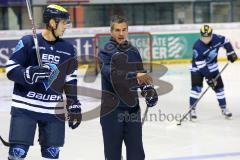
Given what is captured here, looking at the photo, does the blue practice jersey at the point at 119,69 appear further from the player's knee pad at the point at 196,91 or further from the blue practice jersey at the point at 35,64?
the player's knee pad at the point at 196,91

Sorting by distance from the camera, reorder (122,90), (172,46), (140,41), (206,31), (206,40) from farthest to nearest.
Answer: (172,46) → (140,41) → (206,40) → (206,31) → (122,90)

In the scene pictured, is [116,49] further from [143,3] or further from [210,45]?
[143,3]

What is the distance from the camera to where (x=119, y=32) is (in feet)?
→ 11.6

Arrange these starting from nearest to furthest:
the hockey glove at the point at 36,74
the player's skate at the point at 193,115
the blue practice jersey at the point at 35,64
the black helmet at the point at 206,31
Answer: the hockey glove at the point at 36,74 < the blue practice jersey at the point at 35,64 < the black helmet at the point at 206,31 < the player's skate at the point at 193,115

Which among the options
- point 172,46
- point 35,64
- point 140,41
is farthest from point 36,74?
point 172,46

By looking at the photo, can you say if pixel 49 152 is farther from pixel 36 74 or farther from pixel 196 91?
pixel 196 91

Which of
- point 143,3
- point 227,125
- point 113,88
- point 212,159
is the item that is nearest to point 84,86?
point 227,125

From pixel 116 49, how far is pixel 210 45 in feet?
11.9

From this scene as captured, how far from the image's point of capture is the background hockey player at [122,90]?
3535 millimetres

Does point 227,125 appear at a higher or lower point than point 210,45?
lower

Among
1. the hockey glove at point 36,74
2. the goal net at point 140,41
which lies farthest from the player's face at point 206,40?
the goal net at point 140,41

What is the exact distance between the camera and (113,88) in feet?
11.8

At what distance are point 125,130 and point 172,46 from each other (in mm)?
11007

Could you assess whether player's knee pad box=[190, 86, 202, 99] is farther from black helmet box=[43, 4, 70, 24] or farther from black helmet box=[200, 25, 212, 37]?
black helmet box=[43, 4, 70, 24]
